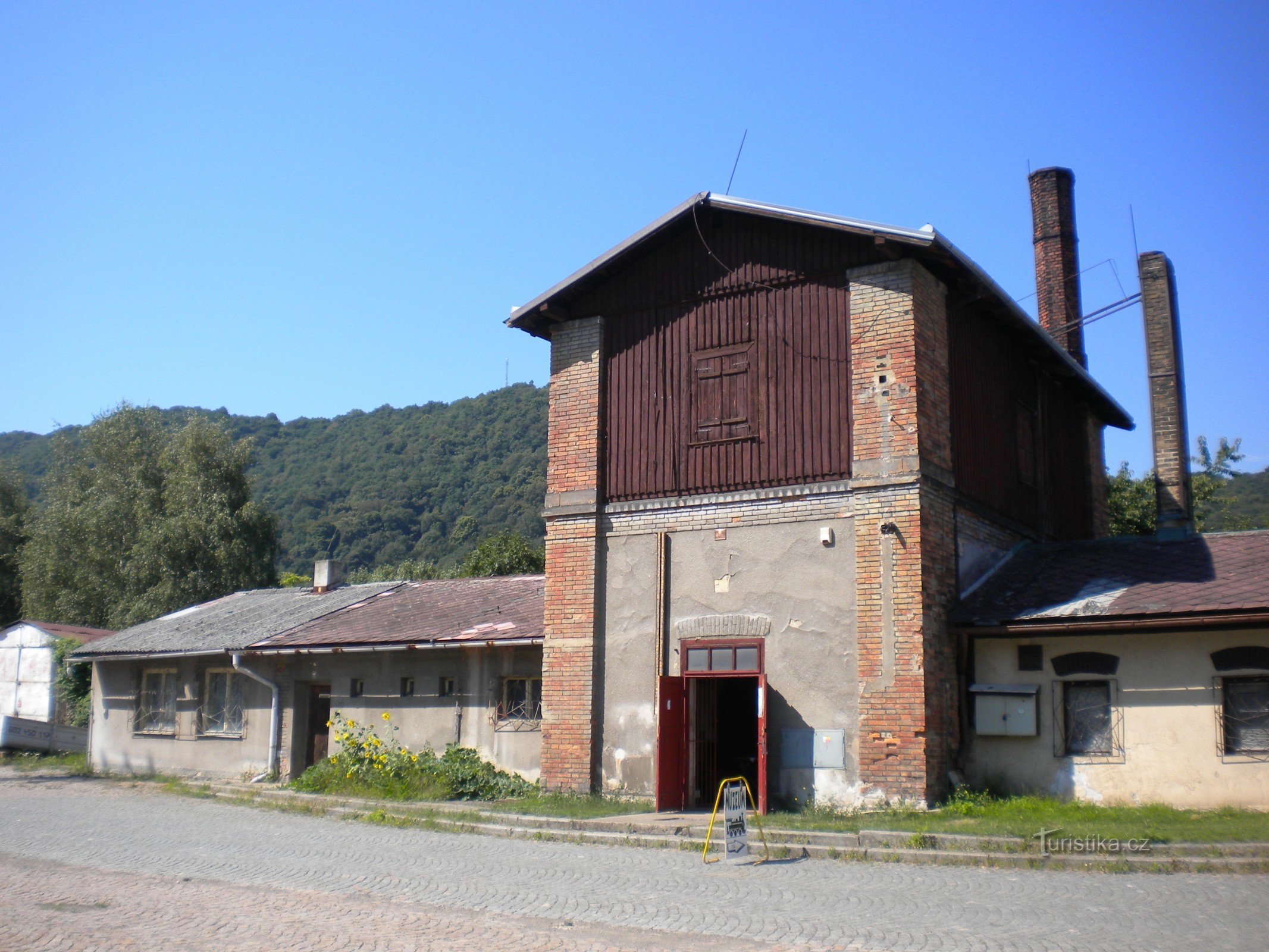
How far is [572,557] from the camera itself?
16.0 m

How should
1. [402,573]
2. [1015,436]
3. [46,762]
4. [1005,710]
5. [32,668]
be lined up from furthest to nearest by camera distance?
[402,573]
[32,668]
[46,762]
[1015,436]
[1005,710]

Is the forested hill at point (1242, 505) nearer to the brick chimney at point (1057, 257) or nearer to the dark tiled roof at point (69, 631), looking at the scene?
the brick chimney at point (1057, 257)

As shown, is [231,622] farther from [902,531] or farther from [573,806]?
[902,531]

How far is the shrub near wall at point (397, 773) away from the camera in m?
17.0

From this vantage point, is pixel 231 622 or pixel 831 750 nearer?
pixel 831 750

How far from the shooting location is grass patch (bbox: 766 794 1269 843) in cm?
1090

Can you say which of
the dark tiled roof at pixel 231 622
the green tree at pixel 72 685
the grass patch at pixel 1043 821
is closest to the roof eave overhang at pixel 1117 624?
the grass patch at pixel 1043 821

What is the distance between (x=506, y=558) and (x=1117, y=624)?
26.9 m

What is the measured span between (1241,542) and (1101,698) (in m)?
3.67

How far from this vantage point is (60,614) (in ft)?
136

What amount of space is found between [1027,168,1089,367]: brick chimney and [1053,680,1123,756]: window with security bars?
9864 millimetres

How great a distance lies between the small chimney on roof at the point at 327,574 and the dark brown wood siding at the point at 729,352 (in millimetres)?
12959

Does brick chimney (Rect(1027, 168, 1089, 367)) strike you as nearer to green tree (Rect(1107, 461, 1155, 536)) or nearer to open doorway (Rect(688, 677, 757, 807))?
green tree (Rect(1107, 461, 1155, 536))

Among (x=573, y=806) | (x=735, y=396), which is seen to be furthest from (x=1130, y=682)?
(x=573, y=806)
